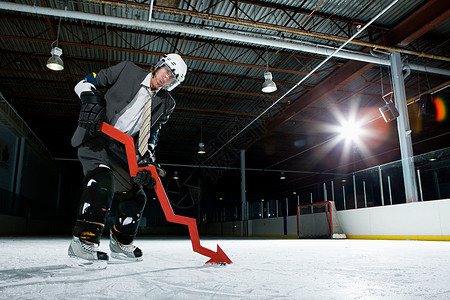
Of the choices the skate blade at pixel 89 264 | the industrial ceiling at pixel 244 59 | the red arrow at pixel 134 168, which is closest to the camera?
the skate blade at pixel 89 264

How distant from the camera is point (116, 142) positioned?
2.17 meters

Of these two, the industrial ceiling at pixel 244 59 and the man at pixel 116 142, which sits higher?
the industrial ceiling at pixel 244 59

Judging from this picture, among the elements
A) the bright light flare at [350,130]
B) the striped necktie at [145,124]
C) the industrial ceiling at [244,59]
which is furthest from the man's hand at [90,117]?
the bright light flare at [350,130]

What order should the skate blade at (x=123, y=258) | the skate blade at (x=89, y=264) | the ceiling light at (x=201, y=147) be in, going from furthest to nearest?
the ceiling light at (x=201, y=147)
the skate blade at (x=123, y=258)
the skate blade at (x=89, y=264)

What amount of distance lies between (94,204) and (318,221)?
10.0 metres

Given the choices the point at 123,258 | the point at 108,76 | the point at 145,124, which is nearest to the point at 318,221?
the point at 123,258

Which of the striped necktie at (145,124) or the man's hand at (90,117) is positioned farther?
the striped necktie at (145,124)

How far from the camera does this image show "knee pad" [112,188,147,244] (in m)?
2.25

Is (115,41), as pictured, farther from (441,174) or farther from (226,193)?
(226,193)

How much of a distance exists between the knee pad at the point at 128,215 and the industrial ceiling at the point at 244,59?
5.83 m

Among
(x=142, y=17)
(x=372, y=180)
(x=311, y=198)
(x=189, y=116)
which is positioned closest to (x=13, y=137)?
(x=189, y=116)

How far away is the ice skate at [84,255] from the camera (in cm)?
180

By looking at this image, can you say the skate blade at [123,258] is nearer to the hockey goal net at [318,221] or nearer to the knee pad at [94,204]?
the knee pad at [94,204]

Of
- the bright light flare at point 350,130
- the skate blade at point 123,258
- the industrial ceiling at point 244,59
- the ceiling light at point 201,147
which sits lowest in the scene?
the skate blade at point 123,258
